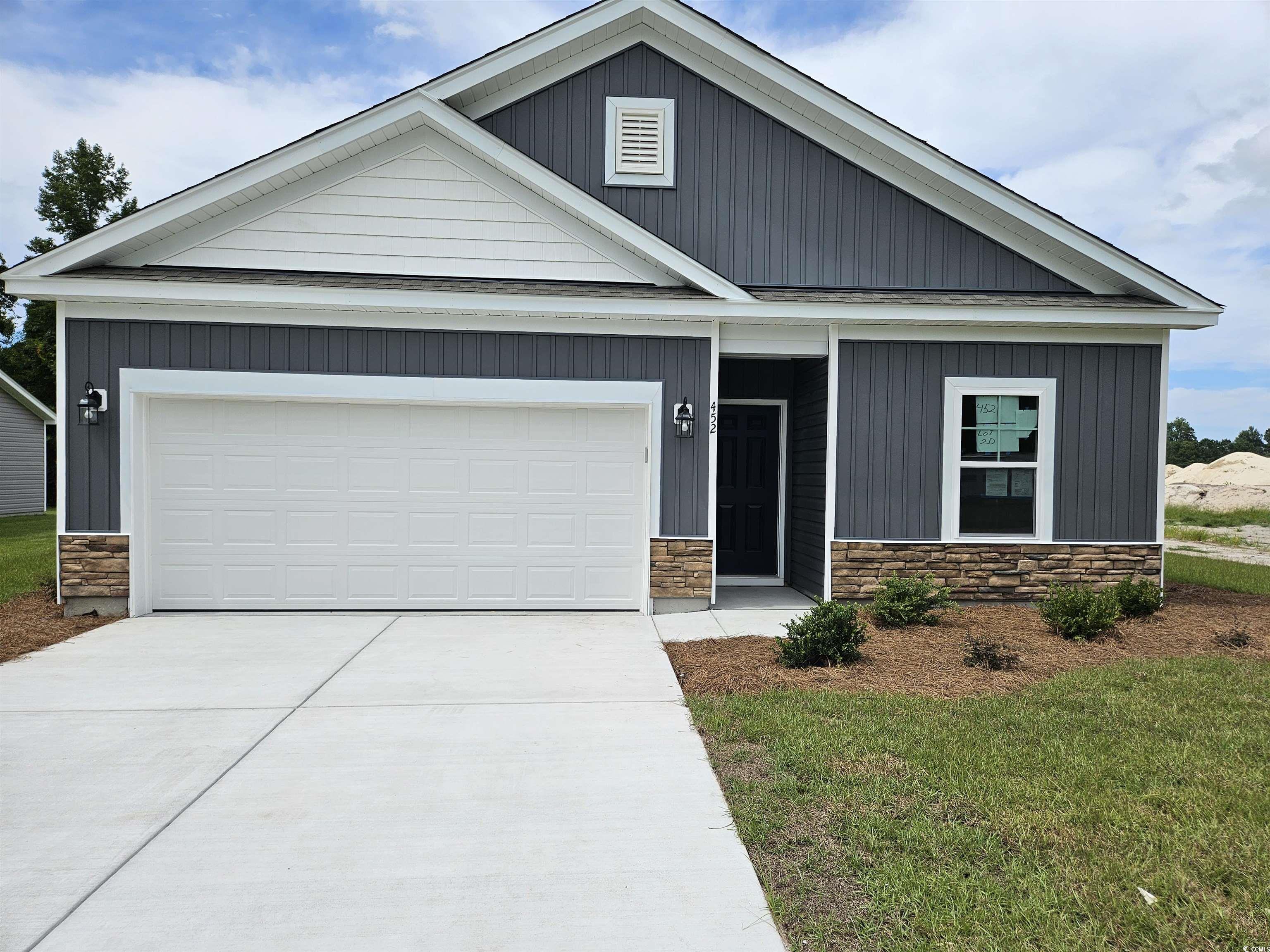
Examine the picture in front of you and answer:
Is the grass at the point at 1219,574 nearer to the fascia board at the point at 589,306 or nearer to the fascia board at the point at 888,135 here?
the fascia board at the point at 589,306

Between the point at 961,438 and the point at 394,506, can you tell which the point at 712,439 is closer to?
the point at 961,438

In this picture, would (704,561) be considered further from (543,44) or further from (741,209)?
(543,44)

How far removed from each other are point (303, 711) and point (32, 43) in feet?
36.0

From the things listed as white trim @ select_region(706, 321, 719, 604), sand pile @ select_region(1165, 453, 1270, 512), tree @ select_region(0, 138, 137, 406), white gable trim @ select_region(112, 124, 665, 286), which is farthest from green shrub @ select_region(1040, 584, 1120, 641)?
tree @ select_region(0, 138, 137, 406)

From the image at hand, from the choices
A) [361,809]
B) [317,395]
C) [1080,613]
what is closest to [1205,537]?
[1080,613]

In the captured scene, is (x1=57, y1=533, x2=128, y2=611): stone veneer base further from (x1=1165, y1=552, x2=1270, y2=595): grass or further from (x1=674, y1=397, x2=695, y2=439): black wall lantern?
(x1=1165, y1=552, x2=1270, y2=595): grass

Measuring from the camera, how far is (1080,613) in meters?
6.86

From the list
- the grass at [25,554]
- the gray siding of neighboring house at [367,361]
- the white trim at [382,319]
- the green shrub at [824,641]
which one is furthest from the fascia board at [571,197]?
the grass at [25,554]

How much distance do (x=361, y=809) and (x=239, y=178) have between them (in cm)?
669

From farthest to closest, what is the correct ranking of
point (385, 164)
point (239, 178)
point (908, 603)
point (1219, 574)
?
point (1219, 574), point (385, 164), point (239, 178), point (908, 603)

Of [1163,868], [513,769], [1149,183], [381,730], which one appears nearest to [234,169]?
[381,730]

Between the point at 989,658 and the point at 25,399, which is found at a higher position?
the point at 25,399

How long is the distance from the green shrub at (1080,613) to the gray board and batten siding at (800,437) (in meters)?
2.35

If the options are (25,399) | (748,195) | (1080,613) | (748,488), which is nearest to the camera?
(1080,613)
